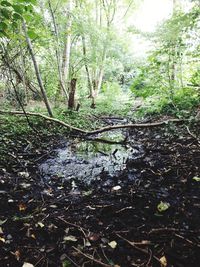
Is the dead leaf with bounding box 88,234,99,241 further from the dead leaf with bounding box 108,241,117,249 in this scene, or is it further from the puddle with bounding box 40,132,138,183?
the puddle with bounding box 40,132,138,183

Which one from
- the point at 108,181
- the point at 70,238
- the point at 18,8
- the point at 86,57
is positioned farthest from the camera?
the point at 86,57

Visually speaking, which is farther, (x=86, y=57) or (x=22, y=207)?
(x=86, y=57)

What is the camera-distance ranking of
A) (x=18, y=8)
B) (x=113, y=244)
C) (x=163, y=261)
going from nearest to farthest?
(x=163, y=261) → (x=113, y=244) → (x=18, y=8)

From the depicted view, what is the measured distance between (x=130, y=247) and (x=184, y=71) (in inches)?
294

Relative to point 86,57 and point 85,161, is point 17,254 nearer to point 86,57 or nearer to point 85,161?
point 85,161

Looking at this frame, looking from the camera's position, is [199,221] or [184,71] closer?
[199,221]

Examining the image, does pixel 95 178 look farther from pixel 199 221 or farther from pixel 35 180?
pixel 199 221

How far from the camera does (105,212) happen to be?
2.47 meters

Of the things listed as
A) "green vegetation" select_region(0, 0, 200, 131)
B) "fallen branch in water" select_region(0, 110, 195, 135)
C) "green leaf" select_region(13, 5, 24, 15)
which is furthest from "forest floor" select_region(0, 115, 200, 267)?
"green leaf" select_region(13, 5, 24, 15)

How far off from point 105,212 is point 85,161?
178 cm

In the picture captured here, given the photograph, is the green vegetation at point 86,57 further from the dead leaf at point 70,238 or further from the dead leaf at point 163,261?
the dead leaf at point 163,261

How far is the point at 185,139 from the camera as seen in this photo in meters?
4.45

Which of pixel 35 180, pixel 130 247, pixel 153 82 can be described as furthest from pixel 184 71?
pixel 130 247

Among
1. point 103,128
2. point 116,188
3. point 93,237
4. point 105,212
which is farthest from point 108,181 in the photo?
point 103,128
